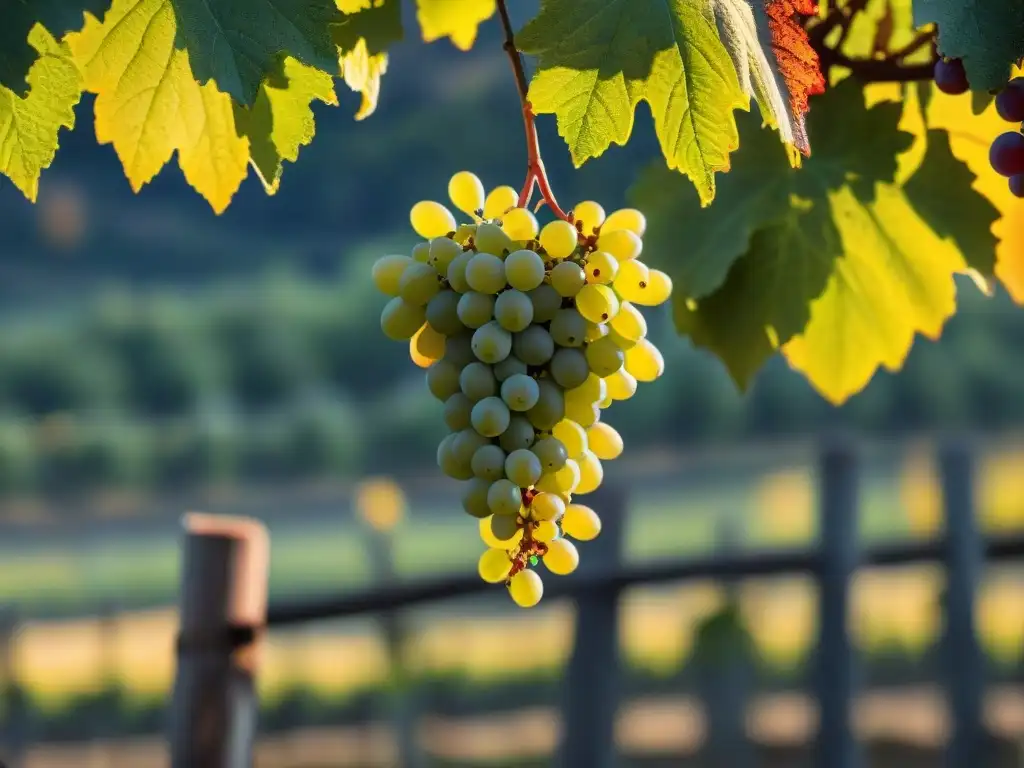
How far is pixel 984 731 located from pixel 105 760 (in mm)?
2974

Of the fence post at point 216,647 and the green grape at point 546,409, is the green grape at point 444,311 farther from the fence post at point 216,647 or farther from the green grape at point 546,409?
the fence post at point 216,647

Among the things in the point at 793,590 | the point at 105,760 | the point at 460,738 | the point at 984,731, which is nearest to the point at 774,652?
the point at 460,738

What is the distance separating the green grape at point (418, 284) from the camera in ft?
1.87

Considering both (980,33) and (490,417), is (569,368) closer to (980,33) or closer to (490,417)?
(490,417)

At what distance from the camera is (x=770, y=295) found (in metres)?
0.77

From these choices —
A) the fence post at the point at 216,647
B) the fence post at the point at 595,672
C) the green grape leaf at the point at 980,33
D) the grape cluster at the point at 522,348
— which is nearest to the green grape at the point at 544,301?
the grape cluster at the point at 522,348

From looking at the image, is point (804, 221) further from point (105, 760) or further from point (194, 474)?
point (194, 474)

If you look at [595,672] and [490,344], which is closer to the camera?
[490,344]

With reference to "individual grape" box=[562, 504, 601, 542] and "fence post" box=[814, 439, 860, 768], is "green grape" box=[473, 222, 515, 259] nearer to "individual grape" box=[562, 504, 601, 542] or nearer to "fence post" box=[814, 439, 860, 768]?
"individual grape" box=[562, 504, 601, 542]

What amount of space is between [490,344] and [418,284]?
5 centimetres

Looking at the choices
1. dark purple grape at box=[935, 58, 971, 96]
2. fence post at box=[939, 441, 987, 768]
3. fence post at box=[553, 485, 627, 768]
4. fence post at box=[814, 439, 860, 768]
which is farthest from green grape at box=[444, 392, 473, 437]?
fence post at box=[939, 441, 987, 768]

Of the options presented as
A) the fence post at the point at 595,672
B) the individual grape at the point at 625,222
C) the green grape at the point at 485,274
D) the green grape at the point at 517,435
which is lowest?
the fence post at the point at 595,672

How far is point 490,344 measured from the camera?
55 cm

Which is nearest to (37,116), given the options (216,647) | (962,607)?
(216,647)
